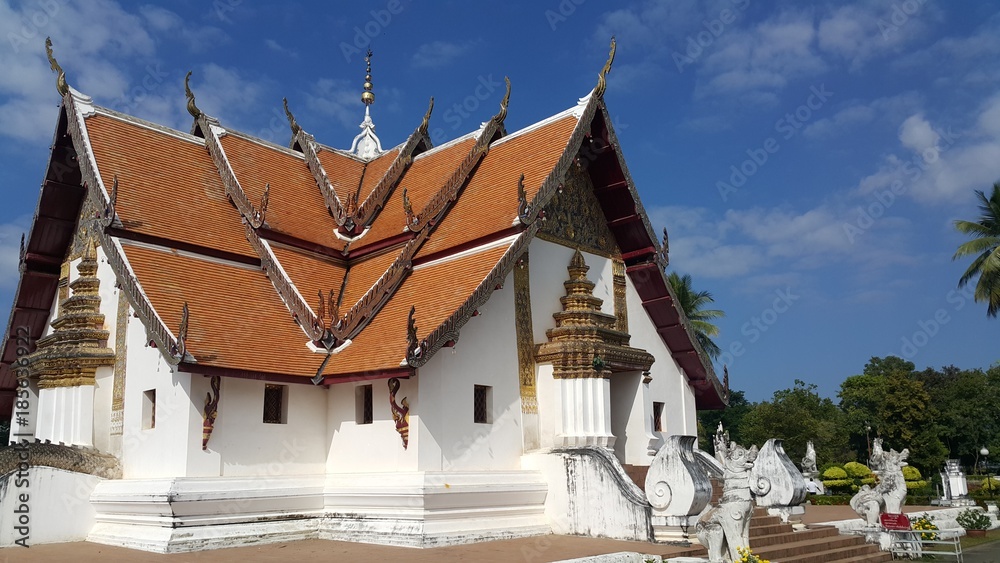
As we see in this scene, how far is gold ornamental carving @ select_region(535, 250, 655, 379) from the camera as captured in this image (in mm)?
11586

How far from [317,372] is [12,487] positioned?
11.9 feet

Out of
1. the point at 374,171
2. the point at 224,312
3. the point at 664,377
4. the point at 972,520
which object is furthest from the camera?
the point at 374,171

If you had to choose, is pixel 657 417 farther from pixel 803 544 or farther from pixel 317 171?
pixel 317 171

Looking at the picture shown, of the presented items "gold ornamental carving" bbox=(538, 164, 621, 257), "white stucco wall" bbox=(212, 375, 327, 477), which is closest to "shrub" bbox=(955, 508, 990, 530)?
"gold ornamental carving" bbox=(538, 164, 621, 257)

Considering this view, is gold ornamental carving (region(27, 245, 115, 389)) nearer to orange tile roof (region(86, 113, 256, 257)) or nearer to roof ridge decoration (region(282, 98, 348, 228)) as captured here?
orange tile roof (region(86, 113, 256, 257))

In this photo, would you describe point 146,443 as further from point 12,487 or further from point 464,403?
point 464,403

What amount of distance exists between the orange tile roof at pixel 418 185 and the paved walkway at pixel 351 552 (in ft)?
16.3

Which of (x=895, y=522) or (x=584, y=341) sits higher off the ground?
(x=584, y=341)

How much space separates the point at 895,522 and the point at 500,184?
7014mm

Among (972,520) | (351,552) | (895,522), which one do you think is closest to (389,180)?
(351,552)

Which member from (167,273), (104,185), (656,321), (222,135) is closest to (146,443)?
(167,273)

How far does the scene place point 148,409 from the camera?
10.6 metres

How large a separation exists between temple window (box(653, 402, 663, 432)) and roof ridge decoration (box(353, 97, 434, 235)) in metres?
5.54

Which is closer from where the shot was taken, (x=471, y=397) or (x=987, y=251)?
(x=471, y=397)
